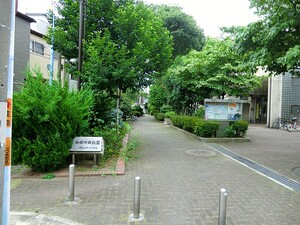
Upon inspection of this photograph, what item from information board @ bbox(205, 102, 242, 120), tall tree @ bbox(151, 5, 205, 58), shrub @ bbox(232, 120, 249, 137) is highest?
tall tree @ bbox(151, 5, 205, 58)

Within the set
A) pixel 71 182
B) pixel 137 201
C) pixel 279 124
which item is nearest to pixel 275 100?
pixel 279 124

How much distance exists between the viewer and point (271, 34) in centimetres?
583

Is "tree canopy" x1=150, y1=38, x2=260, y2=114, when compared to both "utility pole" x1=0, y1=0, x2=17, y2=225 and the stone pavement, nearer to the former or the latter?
the stone pavement

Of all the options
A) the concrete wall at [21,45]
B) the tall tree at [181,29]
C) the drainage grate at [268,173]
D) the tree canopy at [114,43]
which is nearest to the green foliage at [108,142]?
the tree canopy at [114,43]

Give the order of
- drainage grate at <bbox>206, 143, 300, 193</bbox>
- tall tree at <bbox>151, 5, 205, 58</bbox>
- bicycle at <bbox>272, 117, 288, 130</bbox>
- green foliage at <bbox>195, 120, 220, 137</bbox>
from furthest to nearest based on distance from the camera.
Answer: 1. tall tree at <bbox>151, 5, 205, 58</bbox>
2. bicycle at <bbox>272, 117, 288, 130</bbox>
3. green foliage at <bbox>195, 120, 220, 137</bbox>
4. drainage grate at <bbox>206, 143, 300, 193</bbox>

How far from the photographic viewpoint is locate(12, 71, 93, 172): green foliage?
6113 millimetres

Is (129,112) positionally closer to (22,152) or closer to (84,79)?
(84,79)

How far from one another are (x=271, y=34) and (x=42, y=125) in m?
6.13

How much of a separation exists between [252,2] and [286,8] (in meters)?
0.95

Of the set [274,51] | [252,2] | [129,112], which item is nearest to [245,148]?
→ [274,51]

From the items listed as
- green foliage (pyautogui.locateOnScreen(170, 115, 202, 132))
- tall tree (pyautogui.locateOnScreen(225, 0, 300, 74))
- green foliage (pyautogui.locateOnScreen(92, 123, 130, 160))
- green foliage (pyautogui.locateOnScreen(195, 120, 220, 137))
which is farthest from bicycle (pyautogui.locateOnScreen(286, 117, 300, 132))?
green foliage (pyautogui.locateOnScreen(92, 123, 130, 160))

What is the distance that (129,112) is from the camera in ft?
90.6

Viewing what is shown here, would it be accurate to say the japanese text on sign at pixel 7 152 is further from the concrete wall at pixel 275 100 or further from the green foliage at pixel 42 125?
the concrete wall at pixel 275 100

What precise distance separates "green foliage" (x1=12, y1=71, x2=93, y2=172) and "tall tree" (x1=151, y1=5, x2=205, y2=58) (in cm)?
2022
